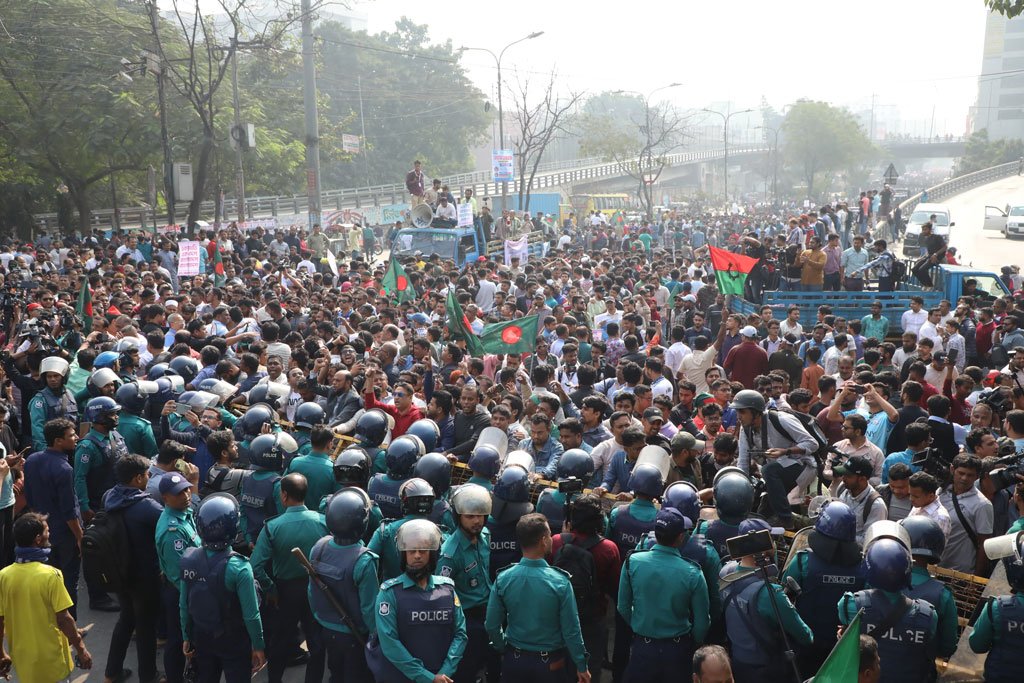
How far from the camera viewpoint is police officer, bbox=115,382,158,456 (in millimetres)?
8289

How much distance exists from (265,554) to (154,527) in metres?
1.00

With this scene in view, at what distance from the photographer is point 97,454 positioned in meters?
7.80

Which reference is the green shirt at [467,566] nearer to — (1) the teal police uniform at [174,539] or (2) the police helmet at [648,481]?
(2) the police helmet at [648,481]

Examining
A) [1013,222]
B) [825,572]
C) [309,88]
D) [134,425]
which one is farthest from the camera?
[1013,222]

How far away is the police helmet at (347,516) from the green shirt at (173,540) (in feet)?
3.69

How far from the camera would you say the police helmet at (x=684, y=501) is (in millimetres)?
5492

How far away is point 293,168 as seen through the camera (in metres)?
42.6

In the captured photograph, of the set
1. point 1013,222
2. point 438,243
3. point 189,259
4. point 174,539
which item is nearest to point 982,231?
point 1013,222

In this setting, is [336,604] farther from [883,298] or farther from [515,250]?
[515,250]

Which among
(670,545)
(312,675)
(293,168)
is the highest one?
(293,168)

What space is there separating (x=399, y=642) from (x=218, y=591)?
1365 mm

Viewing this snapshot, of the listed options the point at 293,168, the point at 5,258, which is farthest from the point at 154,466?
the point at 293,168

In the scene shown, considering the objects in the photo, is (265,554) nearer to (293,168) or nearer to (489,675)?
(489,675)

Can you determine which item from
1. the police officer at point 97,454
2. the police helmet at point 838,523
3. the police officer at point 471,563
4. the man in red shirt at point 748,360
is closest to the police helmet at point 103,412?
the police officer at point 97,454
